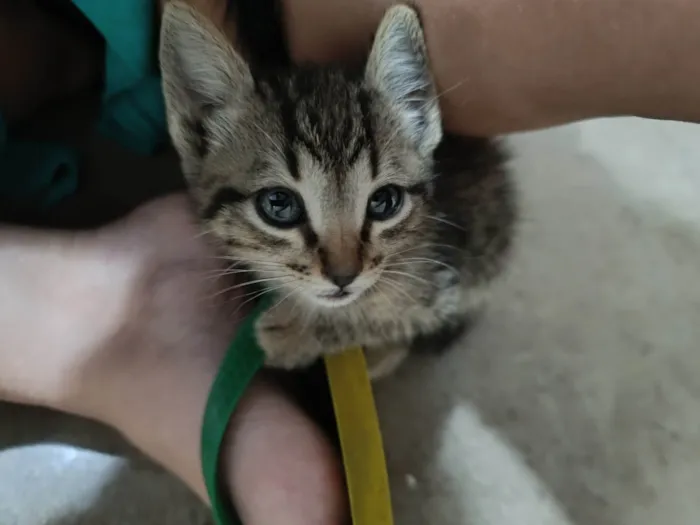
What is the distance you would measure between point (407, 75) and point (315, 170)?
13 centimetres

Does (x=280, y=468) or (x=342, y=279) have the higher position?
(x=342, y=279)

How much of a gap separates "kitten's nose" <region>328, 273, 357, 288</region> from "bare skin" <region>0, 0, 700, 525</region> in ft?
0.56

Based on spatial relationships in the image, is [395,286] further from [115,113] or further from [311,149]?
[115,113]

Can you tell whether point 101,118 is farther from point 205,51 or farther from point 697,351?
point 697,351

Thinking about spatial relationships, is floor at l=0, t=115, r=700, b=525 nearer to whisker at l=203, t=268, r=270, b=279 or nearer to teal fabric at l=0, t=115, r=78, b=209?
teal fabric at l=0, t=115, r=78, b=209

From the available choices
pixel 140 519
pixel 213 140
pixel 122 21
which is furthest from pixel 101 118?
pixel 140 519

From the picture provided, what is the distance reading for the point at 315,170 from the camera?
737 millimetres

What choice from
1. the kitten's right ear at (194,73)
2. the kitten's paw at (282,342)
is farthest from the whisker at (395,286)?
A: the kitten's right ear at (194,73)

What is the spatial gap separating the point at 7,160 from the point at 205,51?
44cm

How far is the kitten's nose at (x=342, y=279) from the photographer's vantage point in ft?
2.42

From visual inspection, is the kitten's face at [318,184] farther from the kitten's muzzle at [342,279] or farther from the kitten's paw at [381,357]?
the kitten's paw at [381,357]

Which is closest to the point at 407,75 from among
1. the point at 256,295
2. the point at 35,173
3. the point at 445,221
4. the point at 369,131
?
the point at 369,131

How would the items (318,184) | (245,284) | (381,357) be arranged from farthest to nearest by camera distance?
1. (381,357)
2. (245,284)
3. (318,184)

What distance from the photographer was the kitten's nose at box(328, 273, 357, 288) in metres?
0.74
